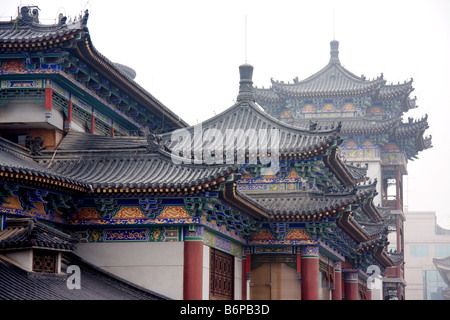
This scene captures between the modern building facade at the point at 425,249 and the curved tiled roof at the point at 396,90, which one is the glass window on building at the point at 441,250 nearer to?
the modern building facade at the point at 425,249

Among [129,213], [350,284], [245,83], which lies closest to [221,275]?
[129,213]

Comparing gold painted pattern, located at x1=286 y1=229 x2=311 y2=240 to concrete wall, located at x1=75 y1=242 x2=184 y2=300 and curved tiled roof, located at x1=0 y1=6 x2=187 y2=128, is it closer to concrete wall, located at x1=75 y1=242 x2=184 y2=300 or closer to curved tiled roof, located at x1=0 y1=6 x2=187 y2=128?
concrete wall, located at x1=75 y1=242 x2=184 y2=300

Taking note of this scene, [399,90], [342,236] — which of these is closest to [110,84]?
[342,236]

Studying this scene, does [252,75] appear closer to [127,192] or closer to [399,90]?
[127,192]

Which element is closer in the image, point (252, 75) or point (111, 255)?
point (111, 255)

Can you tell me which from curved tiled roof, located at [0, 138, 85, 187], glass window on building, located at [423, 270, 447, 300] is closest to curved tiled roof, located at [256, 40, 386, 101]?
curved tiled roof, located at [0, 138, 85, 187]

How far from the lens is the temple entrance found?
2762 cm

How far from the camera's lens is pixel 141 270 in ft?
75.2

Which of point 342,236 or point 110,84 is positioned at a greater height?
point 110,84

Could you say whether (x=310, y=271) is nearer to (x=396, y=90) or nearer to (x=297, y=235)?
(x=297, y=235)

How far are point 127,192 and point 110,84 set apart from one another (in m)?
6.91

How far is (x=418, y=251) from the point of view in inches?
4665
